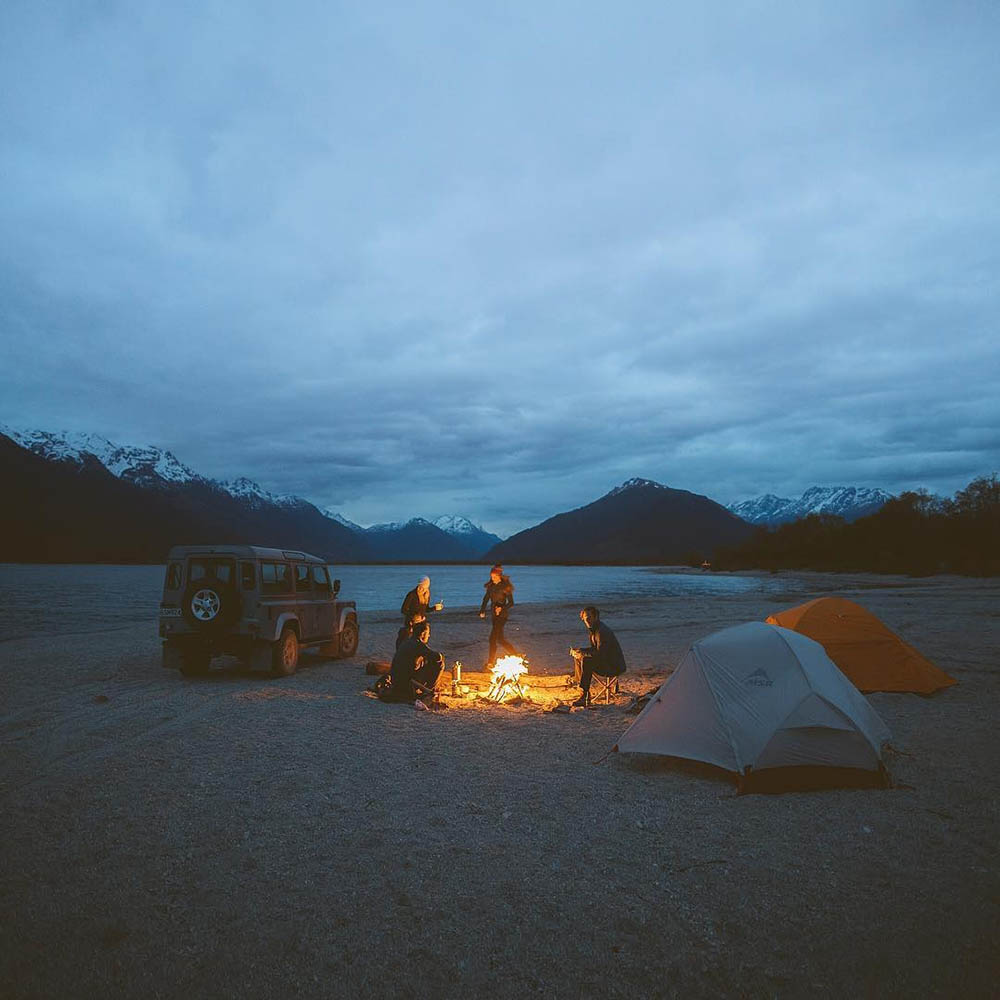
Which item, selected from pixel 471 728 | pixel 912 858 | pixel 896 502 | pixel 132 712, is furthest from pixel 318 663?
pixel 896 502

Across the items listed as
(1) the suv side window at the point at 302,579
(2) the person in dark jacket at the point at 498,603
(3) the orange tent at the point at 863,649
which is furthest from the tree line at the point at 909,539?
(1) the suv side window at the point at 302,579

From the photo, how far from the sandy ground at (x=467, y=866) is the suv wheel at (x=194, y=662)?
3.73 m

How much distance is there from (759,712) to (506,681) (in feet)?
19.1

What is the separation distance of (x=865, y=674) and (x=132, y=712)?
1353 centimetres

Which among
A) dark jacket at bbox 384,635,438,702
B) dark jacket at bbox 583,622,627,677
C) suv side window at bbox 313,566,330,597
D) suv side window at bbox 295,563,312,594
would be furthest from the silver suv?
dark jacket at bbox 583,622,627,677

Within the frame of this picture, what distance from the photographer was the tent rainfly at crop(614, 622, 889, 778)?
7.55 m

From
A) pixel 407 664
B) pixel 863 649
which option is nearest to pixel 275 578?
pixel 407 664

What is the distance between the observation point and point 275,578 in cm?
1456

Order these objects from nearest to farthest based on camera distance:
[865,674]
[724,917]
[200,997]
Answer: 1. [200,997]
2. [724,917]
3. [865,674]

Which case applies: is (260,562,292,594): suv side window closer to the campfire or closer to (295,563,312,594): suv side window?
(295,563,312,594): suv side window

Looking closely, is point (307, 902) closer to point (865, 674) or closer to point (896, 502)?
point (865, 674)

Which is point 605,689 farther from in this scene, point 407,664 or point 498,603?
point 407,664

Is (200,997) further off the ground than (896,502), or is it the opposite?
(896,502)

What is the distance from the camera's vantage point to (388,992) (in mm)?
4004
